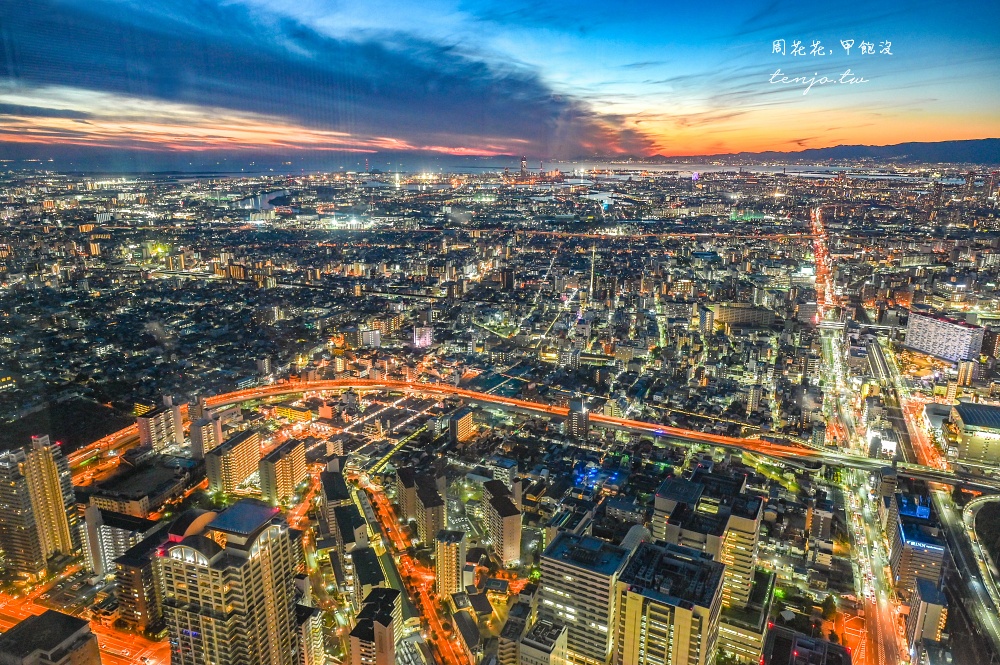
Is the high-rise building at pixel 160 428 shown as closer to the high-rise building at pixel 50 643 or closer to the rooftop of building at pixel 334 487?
the rooftop of building at pixel 334 487

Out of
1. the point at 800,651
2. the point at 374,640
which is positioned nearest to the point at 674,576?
the point at 800,651

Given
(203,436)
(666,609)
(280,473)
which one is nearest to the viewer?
(666,609)

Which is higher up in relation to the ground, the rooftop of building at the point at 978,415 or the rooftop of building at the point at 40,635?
the rooftop of building at the point at 40,635

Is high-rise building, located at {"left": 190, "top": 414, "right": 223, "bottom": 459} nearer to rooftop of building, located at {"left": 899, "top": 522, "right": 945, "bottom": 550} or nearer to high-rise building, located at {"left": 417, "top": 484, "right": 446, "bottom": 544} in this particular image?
high-rise building, located at {"left": 417, "top": 484, "right": 446, "bottom": 544}

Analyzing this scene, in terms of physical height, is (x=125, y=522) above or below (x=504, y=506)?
above

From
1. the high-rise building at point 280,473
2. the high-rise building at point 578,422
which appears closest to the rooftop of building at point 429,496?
the high-rise building at point 280,473

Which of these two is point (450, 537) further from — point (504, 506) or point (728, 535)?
point (728, 535)
